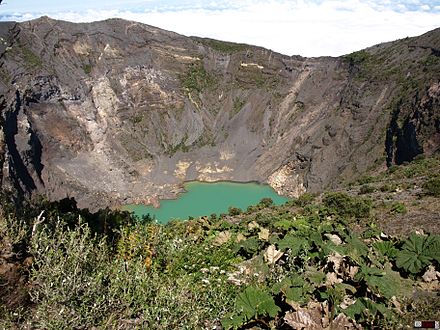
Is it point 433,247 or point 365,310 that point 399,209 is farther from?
point 365,310

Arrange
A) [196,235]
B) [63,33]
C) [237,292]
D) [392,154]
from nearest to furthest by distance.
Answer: [237,292]
[196,235]
[392,154]
[63,33]

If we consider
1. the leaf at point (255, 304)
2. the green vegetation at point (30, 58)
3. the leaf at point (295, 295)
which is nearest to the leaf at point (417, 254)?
the leaf at point (295, 295)

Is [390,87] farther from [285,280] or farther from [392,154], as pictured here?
[285,280]

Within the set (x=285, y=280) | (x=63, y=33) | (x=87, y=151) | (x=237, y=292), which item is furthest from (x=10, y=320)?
(x=63, y=33)

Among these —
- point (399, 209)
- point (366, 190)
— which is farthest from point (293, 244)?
point (366, 190)

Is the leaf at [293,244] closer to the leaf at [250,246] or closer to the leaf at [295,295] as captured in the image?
the leaf at [250,246]
